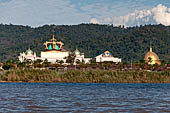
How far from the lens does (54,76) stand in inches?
2918

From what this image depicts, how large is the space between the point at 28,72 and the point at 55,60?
278 feet

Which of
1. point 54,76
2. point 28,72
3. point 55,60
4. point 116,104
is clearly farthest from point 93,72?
point 55,60

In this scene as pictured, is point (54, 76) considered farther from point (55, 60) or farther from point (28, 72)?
point (55, 60)

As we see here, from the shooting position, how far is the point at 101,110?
2931cm

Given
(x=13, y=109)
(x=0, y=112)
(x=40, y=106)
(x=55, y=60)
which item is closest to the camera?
(x=0, y=112)

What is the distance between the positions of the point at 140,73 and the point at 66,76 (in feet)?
46.6

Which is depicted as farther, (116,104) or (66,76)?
(66,76)

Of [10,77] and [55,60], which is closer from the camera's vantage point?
[10,77]

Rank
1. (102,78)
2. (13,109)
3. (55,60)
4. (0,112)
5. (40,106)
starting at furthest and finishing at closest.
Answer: (55,60) → (102,78) → (40,106) → (13,109) → (0,112)

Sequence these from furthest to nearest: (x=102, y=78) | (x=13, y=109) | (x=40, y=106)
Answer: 1. (x=102, y=78)
2. (x=40, y=106)
3. (x=13, y=109)

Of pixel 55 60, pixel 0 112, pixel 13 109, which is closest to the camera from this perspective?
pixel 0 112

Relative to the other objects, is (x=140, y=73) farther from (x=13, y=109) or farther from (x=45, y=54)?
(x=45, y=54)

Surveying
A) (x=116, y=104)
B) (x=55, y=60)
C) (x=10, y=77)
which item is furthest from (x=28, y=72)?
(x=55, y=60)

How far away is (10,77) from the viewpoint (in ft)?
244
